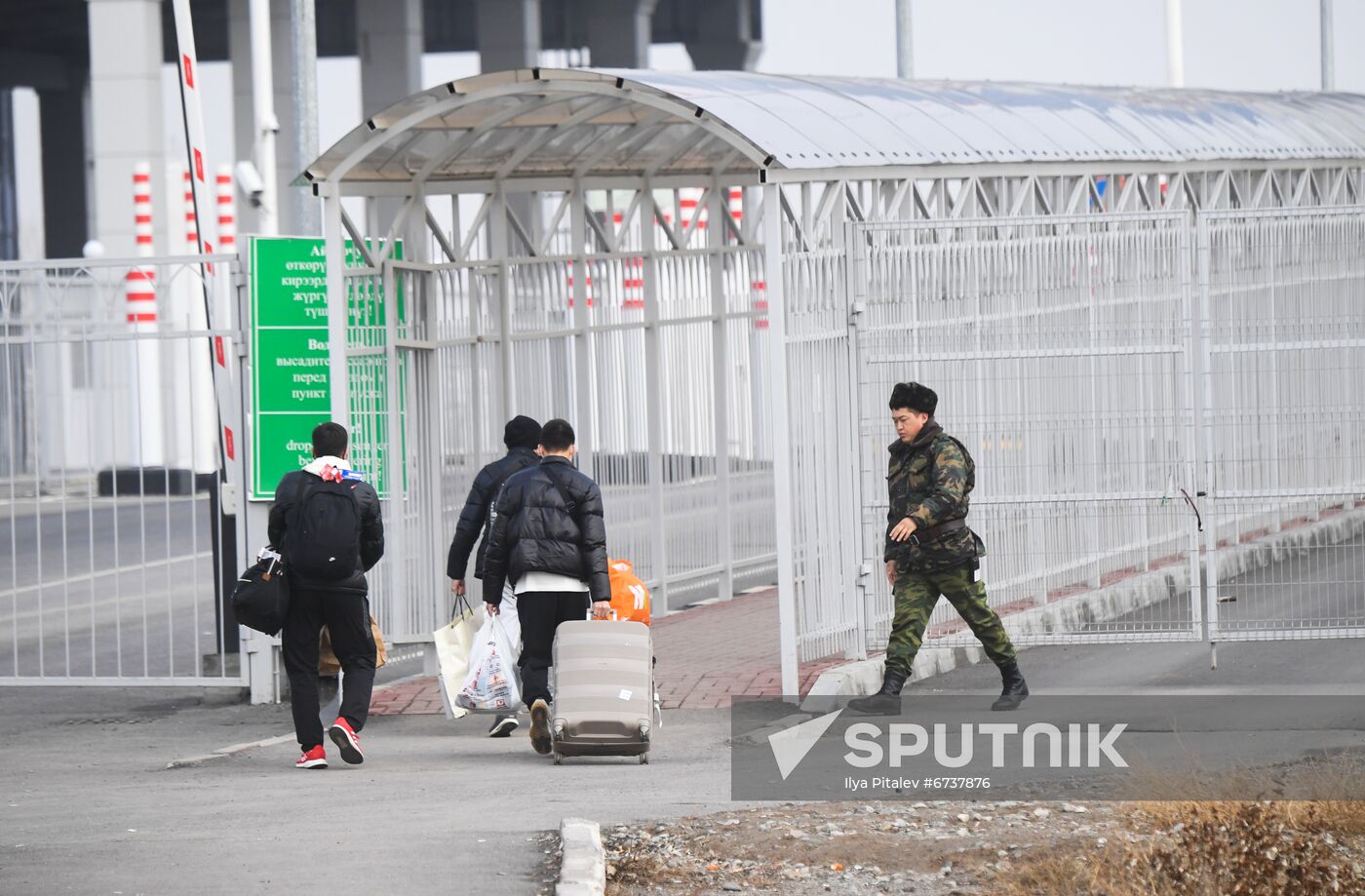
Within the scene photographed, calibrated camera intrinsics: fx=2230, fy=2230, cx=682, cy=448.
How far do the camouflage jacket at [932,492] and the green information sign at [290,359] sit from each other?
3.42 m

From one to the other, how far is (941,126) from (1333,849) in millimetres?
6177

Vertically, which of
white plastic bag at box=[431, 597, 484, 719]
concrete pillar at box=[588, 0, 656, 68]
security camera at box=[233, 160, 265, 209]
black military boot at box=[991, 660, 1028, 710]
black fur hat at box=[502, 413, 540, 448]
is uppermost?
concrete pillar at box=[588, 0, 656, 68]

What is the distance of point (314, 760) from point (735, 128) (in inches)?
141

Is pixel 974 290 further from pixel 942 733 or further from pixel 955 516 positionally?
pixel 942 733

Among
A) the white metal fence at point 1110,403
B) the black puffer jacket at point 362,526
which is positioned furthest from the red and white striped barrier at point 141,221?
the black puffer jacket at point 362,526

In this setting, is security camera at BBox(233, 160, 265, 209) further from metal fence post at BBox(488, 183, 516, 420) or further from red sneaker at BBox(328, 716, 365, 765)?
red sneaker at BBox(328, 716, 365, 765)

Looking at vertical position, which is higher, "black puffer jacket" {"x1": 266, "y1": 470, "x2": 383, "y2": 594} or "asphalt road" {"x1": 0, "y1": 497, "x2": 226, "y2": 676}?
"black puffer jacket" {"x1": 266, "y1": 470, "x2": 383, "y2": 594}

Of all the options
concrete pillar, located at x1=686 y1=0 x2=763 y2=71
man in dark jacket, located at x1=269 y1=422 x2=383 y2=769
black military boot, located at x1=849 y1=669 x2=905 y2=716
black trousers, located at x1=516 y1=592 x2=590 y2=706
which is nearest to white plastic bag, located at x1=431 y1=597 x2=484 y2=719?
black trousers, located at x1=516 y1=592 x2=590 y2=706

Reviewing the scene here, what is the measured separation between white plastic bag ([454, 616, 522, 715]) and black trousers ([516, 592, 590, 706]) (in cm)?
37

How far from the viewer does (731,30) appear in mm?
47562

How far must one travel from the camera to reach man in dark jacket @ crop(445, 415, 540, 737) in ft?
35.6

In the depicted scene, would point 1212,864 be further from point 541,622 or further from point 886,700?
point 541,622

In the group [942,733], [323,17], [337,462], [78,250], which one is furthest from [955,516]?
[78,250]

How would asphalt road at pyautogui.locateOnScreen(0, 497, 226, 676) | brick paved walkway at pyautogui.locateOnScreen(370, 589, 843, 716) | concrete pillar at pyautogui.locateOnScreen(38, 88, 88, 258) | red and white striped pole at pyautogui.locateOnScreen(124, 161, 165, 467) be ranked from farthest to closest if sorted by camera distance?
concrete pillar at pyautogui.locateOnScreen(38, 88, 88, 258)
red and white striped pole at pyautogui.locateOnScreen(124, 161, 165, 467)
asphalt road at pyautogui.locateOnScreen(0, 497, 226, 676)
brick paved walkway at pyautogui.locateOnScreen(370, 589, 843, 716)
